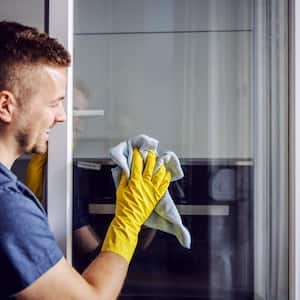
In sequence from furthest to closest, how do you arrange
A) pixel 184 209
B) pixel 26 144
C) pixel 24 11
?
pixel 24 11 < pixel 184 209 < pixel 26 144

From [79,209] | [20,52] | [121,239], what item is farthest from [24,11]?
[121,239]

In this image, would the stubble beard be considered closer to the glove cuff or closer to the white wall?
the glove cuff

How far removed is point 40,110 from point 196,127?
433 mm

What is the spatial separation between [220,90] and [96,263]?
55 centimetres

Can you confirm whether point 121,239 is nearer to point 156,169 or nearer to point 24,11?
point 156,169

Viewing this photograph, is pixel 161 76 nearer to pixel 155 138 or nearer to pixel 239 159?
pixel 155 138

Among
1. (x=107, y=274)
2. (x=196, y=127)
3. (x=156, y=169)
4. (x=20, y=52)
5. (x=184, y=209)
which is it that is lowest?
(x=107, y=274)

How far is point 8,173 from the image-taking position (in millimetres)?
797

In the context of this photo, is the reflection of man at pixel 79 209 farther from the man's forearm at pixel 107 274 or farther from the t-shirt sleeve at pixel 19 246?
the t-shirt sleeve at pixel 19 246

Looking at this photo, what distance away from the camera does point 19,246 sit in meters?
0.73

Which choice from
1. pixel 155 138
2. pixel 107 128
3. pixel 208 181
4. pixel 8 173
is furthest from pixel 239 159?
pixel 8 173

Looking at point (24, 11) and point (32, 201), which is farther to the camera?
point (24, 11)

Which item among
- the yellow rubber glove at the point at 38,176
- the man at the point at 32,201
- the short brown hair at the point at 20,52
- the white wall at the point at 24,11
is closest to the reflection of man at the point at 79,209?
the yellow rubber glove at the point at 38,176

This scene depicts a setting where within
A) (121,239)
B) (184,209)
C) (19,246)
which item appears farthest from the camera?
(184,209)
